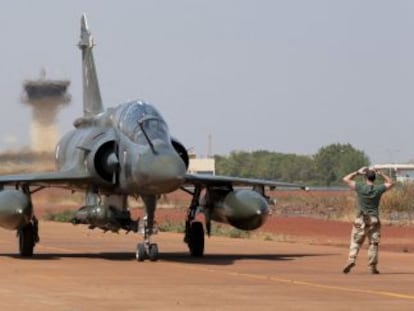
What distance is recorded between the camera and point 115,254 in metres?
27.1

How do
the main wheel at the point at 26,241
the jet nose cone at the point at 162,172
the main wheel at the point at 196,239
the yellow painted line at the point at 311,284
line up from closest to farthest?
1. the yellow painted line at the point at 311,284
2. the jet nose cone at the point at 162,172
3. the main wheel at the point at 26,241
4. the main wheel at the point at 196,239

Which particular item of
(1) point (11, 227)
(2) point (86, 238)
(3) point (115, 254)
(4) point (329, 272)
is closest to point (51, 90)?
(2) point (86, 238)

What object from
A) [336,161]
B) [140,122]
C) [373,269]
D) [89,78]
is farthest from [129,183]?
[336,161]

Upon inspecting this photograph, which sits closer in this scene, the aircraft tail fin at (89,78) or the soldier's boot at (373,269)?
the soldier's boot at (373,269)

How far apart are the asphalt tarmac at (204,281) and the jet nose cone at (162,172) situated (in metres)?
1.44

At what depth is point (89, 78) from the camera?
31.3 m

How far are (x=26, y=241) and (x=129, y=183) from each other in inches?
123

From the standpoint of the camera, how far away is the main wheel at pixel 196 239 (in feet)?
85.4

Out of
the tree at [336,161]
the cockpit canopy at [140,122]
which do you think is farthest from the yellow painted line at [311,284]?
the tree at [336,161]

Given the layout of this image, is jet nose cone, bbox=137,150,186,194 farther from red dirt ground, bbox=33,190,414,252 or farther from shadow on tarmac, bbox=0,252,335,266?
red dirt ground, bbox=33,190,414,252

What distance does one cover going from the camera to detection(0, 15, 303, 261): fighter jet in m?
23.0

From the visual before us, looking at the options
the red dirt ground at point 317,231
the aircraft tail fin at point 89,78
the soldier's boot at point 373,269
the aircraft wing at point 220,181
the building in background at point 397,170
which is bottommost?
the red dirt ground at point 317,231

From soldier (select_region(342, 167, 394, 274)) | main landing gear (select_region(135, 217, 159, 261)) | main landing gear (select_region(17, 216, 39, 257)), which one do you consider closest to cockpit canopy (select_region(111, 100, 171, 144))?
main landing gear (select_region(135, 217, 159, 261))

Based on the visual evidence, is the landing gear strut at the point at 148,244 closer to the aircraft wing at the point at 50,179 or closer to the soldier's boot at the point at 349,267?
the aircraft wing at the point at 50,179
